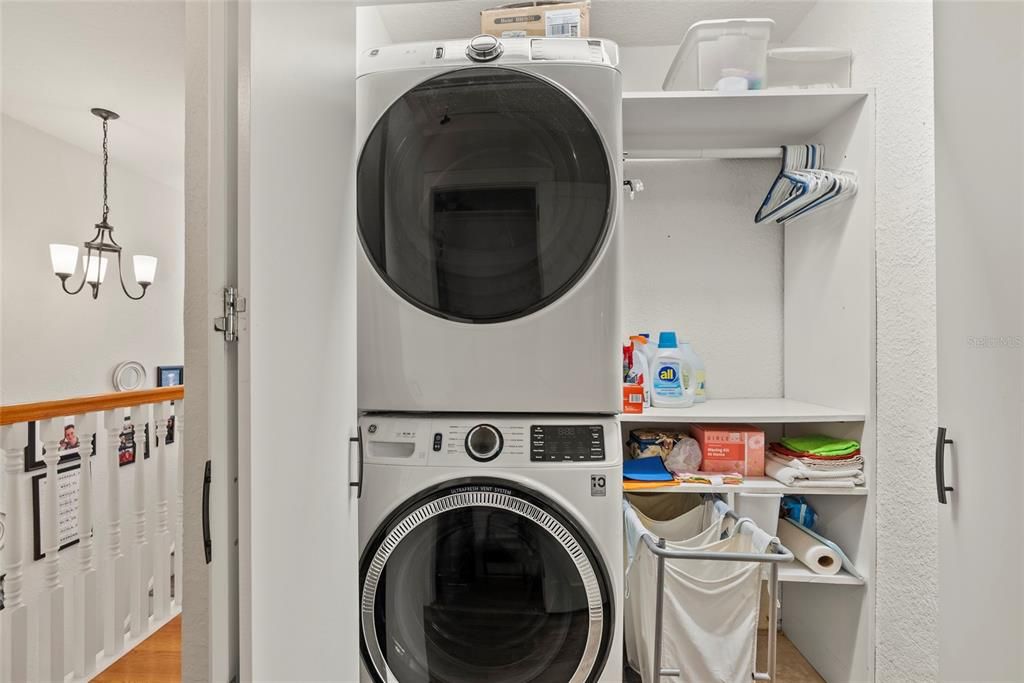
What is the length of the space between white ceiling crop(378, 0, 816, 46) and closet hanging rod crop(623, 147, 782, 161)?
492 mm

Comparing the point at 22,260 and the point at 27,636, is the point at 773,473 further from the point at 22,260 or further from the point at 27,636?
the point at 22,260

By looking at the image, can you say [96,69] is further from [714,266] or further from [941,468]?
[941,468]

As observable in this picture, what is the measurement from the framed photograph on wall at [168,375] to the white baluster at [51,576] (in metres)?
1.07

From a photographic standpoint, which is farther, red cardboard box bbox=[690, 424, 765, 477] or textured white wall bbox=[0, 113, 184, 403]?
textured white wall bbox=[0, 113, 184, 403]

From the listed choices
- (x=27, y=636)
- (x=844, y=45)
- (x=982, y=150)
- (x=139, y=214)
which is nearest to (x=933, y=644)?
(x=982, y=150)

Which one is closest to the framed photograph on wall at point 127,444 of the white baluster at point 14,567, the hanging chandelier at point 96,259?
the white baluster at point 14,567

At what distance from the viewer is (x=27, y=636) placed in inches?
72.7

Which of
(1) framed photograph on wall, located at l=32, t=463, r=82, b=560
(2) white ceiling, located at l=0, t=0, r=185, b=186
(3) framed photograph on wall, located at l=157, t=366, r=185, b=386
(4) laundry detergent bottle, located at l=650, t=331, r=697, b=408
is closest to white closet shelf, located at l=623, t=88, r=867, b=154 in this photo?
(4) laundry detergent bottle, located at l=650, t=331, r=697, b=408

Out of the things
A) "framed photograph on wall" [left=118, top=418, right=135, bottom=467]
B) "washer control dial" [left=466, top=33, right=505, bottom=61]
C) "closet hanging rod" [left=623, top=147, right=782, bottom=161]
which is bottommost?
"framed photograph on wall" [left=118, top=418, right=135, bottom=467]

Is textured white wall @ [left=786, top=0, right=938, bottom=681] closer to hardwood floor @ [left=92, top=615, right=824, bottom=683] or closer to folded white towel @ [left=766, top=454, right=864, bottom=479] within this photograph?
folded white towel @ [left=766, top=454, right=864, bottom=479]

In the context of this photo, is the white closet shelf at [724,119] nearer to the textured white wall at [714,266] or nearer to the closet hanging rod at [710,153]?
the closet hanging rod at [710,153]

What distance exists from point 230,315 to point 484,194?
737 millimetres

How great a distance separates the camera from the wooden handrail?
1715 mm

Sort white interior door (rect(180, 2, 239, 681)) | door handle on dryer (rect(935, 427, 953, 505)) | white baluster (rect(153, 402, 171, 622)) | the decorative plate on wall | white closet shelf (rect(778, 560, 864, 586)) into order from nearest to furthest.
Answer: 1. white interior door (rect(180, 2, 239, 681))
2. door handle on dryer (rect(935, 427, 953, 505))
3. white closet shelf (rect(778, 560, 864, 586))
4. white baluster (rect(153, 402, 171, 622))
5. the decorative plate on wall
